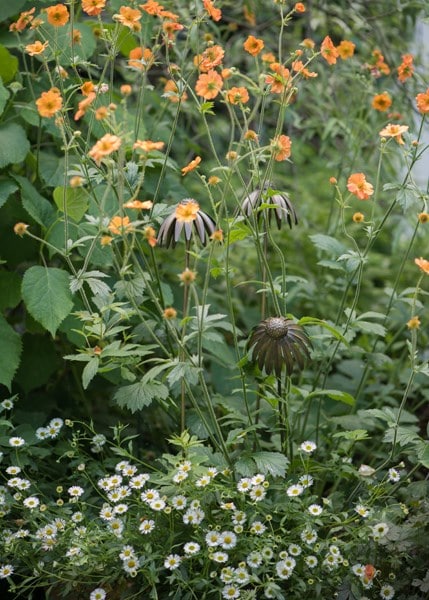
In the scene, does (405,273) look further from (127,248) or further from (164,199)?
(127,248)

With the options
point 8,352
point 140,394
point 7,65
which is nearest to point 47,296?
point 8,352

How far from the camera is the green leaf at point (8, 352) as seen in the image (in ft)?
6.45

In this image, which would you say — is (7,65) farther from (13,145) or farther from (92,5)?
(92,5)

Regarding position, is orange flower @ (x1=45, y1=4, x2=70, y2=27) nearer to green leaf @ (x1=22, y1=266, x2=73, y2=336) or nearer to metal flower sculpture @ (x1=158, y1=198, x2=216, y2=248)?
metal flower sculpture @ (x1=158, y1=198, x2=216, y2=248)

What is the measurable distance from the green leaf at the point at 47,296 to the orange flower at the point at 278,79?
62 centimetres

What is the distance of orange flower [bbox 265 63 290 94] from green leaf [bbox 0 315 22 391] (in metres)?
0.83

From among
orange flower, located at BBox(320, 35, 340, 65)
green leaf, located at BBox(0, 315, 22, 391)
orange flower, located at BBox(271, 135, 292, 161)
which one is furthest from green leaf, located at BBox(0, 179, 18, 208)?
orange flower, located at BBox(320, 35, 340, 65)

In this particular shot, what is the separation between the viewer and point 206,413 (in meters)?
2.13

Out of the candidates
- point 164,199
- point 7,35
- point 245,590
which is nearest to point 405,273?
point 164,199

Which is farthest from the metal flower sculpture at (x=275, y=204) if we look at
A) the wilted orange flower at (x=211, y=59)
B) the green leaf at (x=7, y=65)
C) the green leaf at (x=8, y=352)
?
the green leaf at (x=7, y=65)

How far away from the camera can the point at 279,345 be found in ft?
5.56

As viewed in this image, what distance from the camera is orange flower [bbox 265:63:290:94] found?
165 cm

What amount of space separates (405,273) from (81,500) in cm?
210

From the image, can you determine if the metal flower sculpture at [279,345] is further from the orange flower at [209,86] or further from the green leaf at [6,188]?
the green leaf at [6,188]
